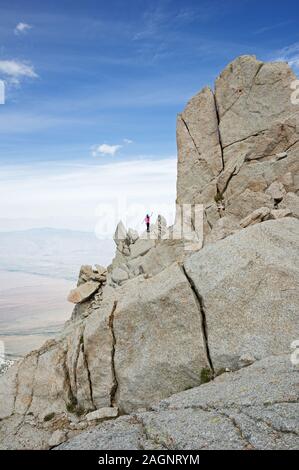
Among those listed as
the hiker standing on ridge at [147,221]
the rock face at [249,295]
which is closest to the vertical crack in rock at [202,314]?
the rock face at [249,295]

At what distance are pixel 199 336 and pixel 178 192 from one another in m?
30.1

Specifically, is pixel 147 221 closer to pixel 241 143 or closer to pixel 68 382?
pixel 241 143

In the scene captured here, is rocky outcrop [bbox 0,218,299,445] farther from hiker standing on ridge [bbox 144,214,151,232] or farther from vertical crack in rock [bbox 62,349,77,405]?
hiker standing on ridge [bbox 144,214,151,232]

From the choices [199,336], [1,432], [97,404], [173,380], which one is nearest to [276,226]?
[199,336]

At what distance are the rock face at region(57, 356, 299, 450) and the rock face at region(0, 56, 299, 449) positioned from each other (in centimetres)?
7

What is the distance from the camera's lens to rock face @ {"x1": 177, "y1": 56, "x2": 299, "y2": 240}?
42531 millimetres

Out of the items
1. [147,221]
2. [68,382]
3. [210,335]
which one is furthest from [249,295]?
[147,221]

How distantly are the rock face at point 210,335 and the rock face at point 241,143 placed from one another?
17 centimetres

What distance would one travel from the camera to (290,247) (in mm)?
29750

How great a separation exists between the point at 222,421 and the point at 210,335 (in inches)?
359

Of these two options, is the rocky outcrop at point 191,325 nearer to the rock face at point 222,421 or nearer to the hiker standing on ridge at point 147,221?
the rock face at point 222,421

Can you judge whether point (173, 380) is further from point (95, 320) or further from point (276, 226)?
point (276, 226)

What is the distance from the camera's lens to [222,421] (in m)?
18.3

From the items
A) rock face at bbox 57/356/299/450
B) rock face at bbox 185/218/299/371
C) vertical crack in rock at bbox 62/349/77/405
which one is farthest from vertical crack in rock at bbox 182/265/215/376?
vertical crack in rock at bbox 62/349/77/405
